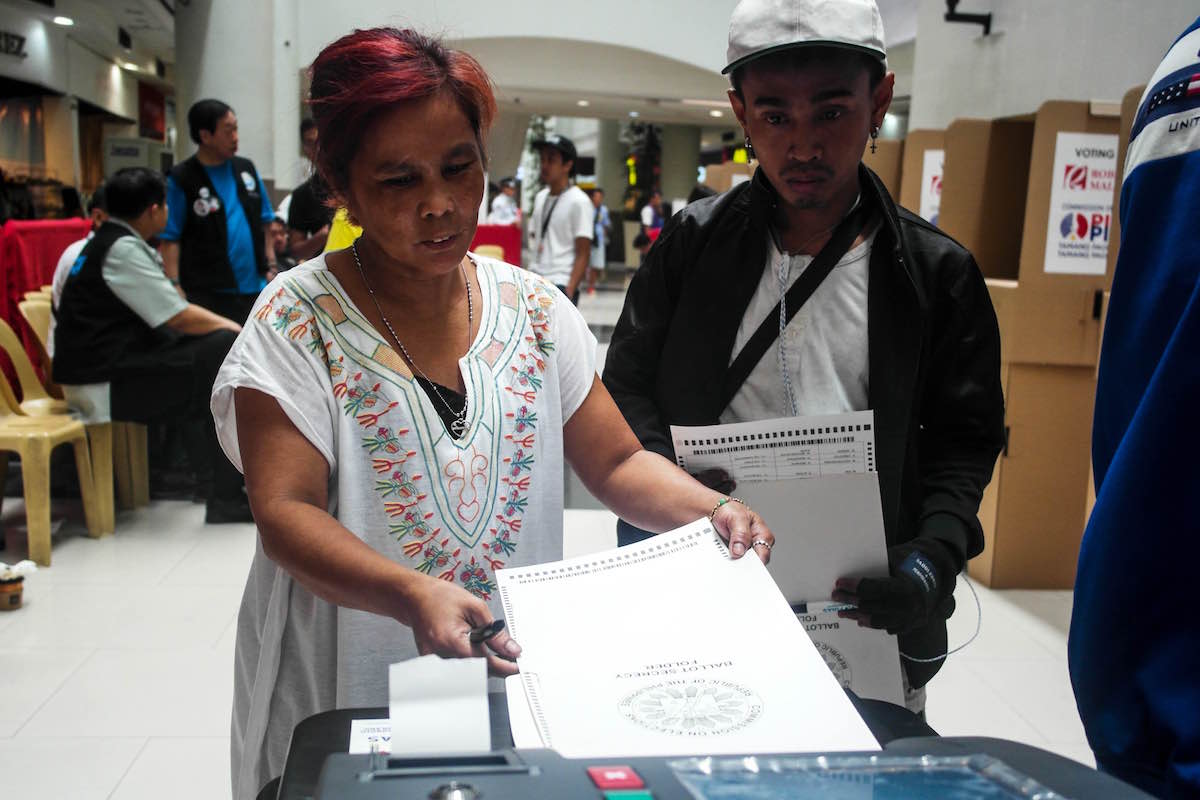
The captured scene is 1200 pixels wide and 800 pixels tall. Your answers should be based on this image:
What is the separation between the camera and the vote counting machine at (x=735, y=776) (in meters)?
0.57

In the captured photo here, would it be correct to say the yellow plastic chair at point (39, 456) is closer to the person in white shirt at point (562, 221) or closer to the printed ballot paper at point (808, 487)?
the person in white shirt at point (562, 221)

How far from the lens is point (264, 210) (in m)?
5.32

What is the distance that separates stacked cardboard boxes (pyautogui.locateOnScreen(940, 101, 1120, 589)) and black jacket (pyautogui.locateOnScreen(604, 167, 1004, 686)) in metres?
2.56

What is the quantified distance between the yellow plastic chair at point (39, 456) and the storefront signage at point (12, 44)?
11.1 meters

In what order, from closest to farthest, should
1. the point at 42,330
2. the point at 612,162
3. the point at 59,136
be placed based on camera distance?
the point at 42,330, the point at 59,136, the point at 612,162

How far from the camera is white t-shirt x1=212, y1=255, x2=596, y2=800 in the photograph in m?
1.10

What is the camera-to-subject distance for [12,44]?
43.5 feet

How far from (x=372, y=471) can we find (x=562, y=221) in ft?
18.0

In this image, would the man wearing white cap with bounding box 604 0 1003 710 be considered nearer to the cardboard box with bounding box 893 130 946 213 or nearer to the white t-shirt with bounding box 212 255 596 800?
the white t-shirt with bounding box 212 255 596 800

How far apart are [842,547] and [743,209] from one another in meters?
0.50

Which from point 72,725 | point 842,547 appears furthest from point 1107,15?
point 72,725

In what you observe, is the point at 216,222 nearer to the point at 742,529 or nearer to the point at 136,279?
the point at 136,279

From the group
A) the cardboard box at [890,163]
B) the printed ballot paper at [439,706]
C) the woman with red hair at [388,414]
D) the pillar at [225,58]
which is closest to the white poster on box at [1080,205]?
the cardboard box at [890,163]

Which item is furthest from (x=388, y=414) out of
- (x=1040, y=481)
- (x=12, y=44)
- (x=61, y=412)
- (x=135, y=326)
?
(x=12, y=44)
